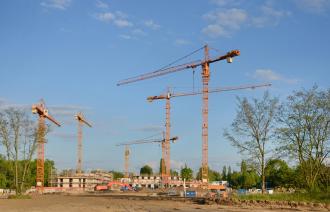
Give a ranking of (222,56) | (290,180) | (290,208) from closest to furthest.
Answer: (290,208), (290,180), (222,56)

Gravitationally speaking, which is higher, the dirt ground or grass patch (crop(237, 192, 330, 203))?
grass patch (crop(237, 192, 330, 203))

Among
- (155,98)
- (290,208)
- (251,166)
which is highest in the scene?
(155,98)

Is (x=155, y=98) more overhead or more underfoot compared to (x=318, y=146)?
more overhead

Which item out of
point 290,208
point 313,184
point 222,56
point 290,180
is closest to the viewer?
point 290,208

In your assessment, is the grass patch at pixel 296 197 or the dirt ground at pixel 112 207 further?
the grass patch at pixel 296 197

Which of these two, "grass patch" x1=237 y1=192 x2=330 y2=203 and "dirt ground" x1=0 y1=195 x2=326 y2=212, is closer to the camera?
"dirt ground" x1=0 y1=195 x2=326 y2=212

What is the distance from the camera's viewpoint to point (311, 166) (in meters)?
39.3

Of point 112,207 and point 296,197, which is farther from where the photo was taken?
point 296,197

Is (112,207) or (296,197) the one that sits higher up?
(296,197)

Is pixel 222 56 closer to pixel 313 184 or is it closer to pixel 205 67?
pixel 205 67

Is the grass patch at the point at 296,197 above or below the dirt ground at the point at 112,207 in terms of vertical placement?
above

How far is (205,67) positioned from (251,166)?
87.0 metres

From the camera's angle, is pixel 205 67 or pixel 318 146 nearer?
pixel 318 146

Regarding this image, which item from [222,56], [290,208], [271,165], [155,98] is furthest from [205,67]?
[290,208]
